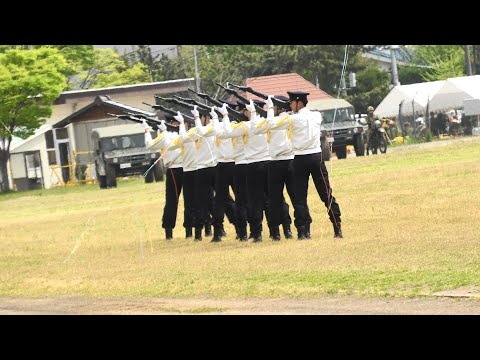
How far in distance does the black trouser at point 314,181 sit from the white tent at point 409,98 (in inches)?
1378

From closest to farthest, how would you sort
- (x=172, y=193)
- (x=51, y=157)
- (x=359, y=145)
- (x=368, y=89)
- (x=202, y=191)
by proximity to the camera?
(x=202, y=191), (x=172, y=193), (x=359, y=145), (x=368, y=89), (x=51, y=157)

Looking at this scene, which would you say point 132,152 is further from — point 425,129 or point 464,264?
point 464,264

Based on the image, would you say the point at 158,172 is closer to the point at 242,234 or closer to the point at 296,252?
the point at 242,234

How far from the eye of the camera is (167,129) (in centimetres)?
2303

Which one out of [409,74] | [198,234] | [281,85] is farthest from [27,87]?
[198,234]

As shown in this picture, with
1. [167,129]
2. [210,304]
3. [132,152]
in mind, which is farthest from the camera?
[132,152]

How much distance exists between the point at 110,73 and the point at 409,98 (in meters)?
31.2

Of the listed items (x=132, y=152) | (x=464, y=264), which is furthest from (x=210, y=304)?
(x=132, y=152)

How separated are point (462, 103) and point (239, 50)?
22.5m

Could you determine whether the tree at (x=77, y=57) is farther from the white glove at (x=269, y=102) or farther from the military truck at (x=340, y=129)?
the white glove at (x=269, y=102)

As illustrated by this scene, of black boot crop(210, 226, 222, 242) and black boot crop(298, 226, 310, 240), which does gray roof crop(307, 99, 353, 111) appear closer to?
black boot crop(210, 226, 222, 242)

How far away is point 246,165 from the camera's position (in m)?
20.1

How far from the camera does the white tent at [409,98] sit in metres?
53.8
